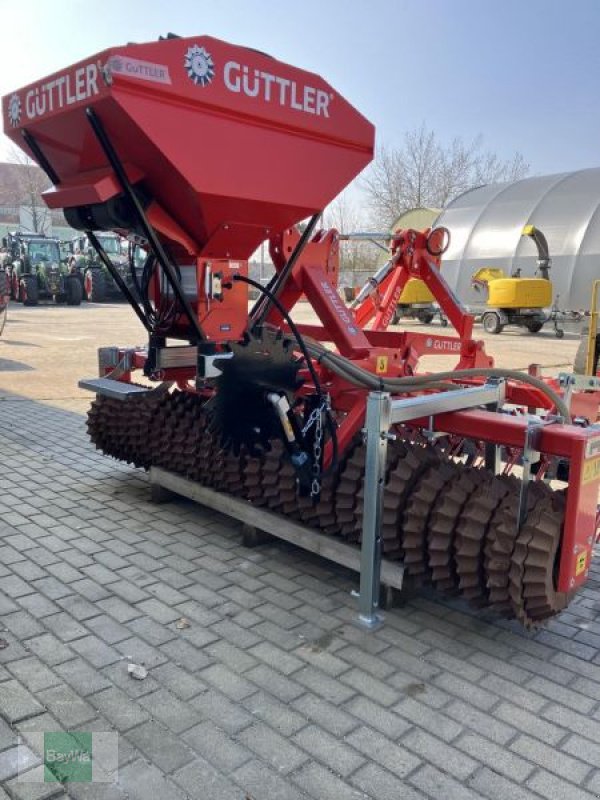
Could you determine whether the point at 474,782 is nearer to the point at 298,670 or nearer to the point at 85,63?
the point at 298,670

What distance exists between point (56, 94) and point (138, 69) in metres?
0.48

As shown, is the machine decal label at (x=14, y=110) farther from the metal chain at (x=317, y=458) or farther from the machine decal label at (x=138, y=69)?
the metal chain at (x=317, y=458)

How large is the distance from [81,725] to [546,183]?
875 inches

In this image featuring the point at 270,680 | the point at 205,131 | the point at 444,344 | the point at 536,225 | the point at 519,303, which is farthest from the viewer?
the point at 536,225

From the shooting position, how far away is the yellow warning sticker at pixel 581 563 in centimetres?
266

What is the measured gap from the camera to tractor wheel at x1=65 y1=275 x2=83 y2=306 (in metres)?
20.6

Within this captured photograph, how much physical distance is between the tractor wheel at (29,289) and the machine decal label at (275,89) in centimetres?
1866

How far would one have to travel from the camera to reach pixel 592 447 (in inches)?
105

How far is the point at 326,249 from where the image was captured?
3984 millimetres

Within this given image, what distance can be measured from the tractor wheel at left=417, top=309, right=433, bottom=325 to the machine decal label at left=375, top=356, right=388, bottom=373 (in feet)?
51.1

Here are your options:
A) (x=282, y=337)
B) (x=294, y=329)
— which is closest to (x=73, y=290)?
(x=282, y=337)

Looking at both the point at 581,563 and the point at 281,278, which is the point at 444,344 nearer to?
the point at 281,278

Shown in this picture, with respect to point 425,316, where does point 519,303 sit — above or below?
above

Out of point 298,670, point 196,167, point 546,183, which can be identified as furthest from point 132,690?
point 546,183
